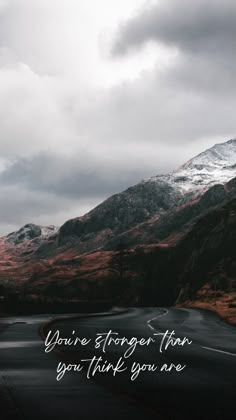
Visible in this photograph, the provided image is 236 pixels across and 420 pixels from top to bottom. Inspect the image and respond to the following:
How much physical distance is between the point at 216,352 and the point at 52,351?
660 cm

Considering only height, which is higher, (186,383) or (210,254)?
(210,254)

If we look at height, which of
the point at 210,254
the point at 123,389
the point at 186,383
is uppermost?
the point at 210,254

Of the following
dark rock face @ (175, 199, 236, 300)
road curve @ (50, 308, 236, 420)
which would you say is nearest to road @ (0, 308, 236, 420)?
road curve @ (50, 308, 236, 420)

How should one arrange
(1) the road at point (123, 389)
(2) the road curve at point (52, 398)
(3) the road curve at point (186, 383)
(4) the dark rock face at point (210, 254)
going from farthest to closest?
(4) the dark rock face at point (210, 254), (3) the road curve at point (186, 383), (1) the road at point (123, 389), (2) the road curve at point (52, 398)

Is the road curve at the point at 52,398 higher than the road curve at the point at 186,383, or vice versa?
the road curve at the point at 52,398

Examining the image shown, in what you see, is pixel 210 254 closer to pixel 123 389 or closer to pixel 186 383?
pixel 186 383

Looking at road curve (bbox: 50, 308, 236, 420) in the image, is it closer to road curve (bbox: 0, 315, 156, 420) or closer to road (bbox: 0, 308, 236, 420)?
road (bbox: 0, 308, 236, 420)

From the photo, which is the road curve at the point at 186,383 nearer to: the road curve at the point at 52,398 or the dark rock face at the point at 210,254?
the road curve at the point at 52,398

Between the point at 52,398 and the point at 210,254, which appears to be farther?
the point at 210,254

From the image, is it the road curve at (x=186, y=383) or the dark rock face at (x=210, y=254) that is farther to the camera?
the dark rock face at (x=210, y=254)

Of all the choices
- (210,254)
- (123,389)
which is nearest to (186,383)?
(123,389)

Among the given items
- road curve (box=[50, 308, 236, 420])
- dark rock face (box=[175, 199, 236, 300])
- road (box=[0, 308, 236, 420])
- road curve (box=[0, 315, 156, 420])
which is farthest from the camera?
dark rock face (box=[175, 199, 236, 300])

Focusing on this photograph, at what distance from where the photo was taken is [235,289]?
409 ft

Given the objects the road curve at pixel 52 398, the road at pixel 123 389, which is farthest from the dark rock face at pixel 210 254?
the road curve at pixel 52 398
